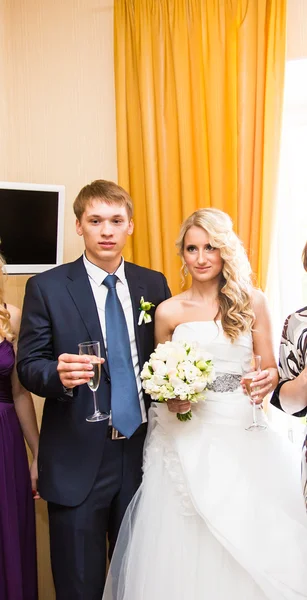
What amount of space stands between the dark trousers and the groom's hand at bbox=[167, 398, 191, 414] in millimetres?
→ 285

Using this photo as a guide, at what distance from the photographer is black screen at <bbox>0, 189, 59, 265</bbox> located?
2986 mm

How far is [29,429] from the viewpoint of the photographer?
9.21 feet

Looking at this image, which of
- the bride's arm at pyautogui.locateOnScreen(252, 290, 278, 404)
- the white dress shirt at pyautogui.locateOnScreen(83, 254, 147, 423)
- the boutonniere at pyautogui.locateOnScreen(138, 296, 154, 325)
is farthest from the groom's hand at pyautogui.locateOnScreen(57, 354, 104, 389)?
the bride's arm at pyautogui.locateOnScreen(252, 290, 278, 404)

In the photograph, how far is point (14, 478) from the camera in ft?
8.66

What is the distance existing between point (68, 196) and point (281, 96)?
1.40 metres

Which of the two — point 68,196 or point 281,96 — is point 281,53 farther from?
point 68,196

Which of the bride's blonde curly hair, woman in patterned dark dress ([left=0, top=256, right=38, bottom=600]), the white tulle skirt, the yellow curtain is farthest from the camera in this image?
the yellow curtain

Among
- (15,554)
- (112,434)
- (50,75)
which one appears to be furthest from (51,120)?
(15,554)

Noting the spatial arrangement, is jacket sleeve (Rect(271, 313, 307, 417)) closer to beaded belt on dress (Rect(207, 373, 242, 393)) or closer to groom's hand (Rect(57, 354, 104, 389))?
beaded belt on dress (Rect(207, 373, 242, 393))

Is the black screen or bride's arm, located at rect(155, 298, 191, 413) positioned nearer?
bride's arm, located at rect(155, 298, 191, 413)

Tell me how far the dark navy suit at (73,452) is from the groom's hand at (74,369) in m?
0.18

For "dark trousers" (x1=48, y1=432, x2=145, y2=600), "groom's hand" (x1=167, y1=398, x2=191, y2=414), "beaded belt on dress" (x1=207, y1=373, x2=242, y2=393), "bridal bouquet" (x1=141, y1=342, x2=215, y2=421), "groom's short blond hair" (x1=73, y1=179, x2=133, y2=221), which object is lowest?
"dark trousers" (x1=48, y1=432, x2=145, y2=600)

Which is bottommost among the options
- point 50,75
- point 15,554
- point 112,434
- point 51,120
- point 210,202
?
point 15,554

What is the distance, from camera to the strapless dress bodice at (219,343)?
8.55 ft
